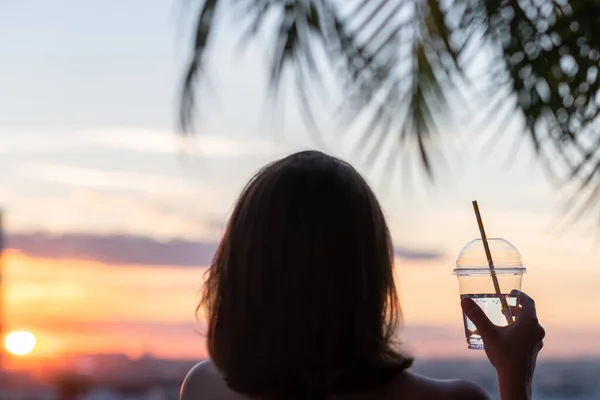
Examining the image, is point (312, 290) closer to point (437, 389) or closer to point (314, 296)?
point (314, 296)

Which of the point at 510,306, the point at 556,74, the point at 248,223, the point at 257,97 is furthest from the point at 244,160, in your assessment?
the point at 556,74

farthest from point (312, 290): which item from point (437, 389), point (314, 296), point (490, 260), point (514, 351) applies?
point (490, 260)

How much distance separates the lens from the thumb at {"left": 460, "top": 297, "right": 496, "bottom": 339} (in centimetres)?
116

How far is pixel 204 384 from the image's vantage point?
114 centimetres

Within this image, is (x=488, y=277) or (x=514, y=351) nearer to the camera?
(x=514, y=351)

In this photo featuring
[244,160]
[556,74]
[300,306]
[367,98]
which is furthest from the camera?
[556,74]

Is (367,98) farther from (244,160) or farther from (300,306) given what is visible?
(300,306)

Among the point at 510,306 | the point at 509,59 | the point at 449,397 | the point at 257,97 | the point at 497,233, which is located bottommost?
the point at 449,397

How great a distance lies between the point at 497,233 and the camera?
1505 mm

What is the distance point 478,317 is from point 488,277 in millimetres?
268

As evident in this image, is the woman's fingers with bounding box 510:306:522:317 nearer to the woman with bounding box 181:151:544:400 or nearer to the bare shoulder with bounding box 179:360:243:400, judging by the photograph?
the woman with bounding box 181:151:544:400

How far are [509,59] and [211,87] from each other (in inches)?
20.9

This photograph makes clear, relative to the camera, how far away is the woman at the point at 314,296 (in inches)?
40.5

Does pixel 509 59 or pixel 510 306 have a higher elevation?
pixel 509 59
